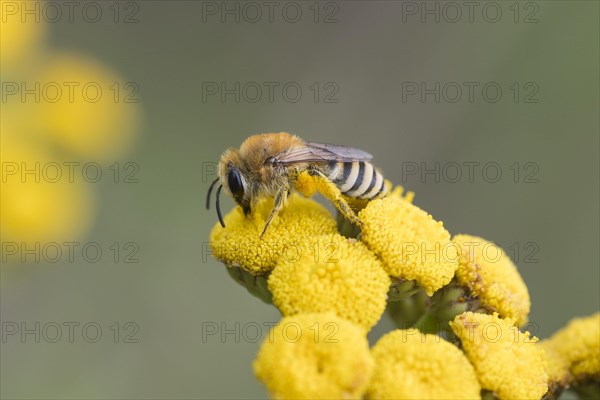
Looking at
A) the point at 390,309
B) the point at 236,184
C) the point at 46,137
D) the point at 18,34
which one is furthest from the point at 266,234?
the point at 18,34

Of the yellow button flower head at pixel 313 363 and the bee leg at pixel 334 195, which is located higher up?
the bee leg at pixel 334 195

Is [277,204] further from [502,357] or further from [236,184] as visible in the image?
[502,357]

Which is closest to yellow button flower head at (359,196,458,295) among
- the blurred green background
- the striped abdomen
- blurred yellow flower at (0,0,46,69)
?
the striped abdomen

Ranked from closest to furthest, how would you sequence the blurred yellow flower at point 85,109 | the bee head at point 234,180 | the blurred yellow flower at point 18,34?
the bee head at point 234,180 < the blurred yellow flower at point 18,34 < the blurred yellow flower at point 85,109

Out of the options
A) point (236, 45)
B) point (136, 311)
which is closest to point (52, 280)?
point (136, 311)

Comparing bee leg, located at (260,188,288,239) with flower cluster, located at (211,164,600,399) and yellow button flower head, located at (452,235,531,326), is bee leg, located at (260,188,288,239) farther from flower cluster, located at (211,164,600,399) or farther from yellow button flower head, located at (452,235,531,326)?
yellow button flower head, located at (452,235,531,326)

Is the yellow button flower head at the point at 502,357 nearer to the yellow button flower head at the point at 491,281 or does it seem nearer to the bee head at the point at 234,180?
the yellow button flower head at the point at 491,281

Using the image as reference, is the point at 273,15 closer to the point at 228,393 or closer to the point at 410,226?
the point at 228,393

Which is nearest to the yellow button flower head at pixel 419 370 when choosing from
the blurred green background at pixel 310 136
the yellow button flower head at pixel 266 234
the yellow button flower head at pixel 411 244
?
the yellow button flower head at pixel 411 244
